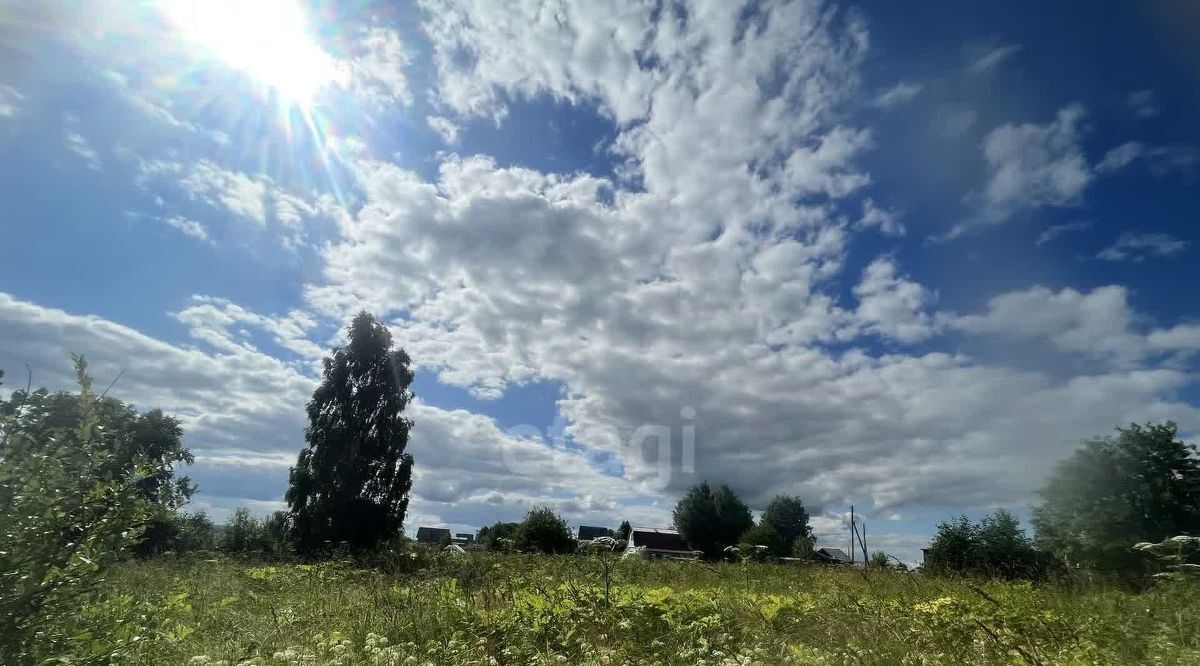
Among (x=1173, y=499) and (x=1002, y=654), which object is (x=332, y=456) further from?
(x=1173, y=499)

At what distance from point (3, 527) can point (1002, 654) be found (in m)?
6.22

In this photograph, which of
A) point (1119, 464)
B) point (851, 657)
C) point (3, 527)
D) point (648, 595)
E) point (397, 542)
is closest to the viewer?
point (3, 527)

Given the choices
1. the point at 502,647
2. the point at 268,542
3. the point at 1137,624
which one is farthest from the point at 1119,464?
the point at 268,542

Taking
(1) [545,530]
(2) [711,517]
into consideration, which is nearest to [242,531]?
(1) [545,530]

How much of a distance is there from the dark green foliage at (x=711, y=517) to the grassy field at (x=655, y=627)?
5627 cm

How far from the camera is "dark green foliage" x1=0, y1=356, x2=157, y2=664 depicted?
2852mm

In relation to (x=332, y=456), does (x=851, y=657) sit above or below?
below

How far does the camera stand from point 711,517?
6300cm

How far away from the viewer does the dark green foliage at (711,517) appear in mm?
61594

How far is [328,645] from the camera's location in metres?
4.89

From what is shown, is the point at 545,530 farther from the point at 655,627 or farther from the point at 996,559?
the point at 655,627

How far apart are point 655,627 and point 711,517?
60.6 metres

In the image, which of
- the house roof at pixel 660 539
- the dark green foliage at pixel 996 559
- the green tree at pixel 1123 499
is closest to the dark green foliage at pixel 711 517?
the house roof at pixel 660 539

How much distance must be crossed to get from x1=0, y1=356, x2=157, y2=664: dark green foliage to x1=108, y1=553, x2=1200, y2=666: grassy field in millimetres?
613
